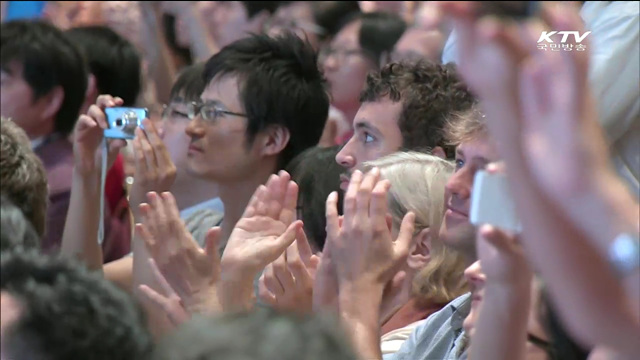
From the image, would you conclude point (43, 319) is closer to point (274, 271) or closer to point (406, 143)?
point (274, 271)

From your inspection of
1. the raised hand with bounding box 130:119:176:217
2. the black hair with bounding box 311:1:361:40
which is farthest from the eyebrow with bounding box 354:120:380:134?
the black hair with bounding box 311:1:361:40

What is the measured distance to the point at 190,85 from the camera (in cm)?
356

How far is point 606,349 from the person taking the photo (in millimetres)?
1188

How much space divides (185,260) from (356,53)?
2591mm

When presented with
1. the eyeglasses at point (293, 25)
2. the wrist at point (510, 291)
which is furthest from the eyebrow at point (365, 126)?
the eyeglasses at point (293, 25)

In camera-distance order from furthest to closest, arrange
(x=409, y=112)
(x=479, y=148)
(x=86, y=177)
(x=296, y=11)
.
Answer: (x=296, y=11)
(x=86, y=177)
(x=409, y=112)
(x=479, y=148)

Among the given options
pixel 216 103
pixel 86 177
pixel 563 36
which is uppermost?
pixel 563 36

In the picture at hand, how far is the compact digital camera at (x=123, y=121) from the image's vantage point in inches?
125

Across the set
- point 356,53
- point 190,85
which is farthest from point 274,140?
point 356,53

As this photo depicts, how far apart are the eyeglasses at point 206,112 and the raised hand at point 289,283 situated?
106 centimetres

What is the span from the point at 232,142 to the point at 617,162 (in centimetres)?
107

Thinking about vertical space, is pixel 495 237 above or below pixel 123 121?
above

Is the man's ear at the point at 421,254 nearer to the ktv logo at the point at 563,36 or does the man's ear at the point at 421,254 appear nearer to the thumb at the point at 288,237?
the thumb at the point at 288,237

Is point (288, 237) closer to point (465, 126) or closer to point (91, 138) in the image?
point (465, 126)
